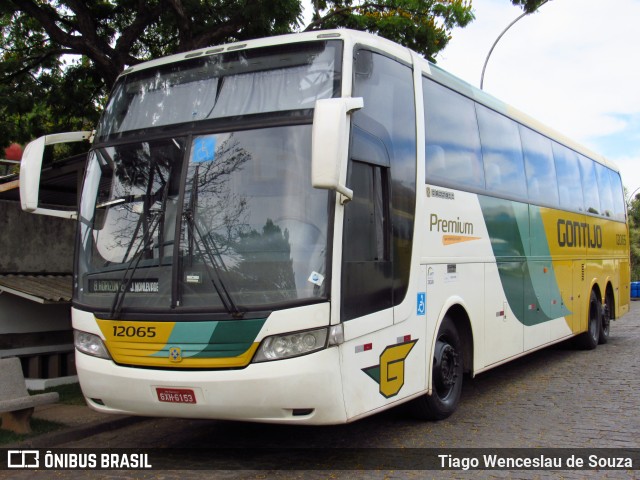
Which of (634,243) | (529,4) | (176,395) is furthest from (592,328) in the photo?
(634,243)

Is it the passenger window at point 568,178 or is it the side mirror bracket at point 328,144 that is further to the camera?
the passenger window at point 568,178

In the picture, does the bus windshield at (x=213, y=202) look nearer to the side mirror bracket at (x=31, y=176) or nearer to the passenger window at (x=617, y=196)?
the side mirror bracket at (x=31, y=176)

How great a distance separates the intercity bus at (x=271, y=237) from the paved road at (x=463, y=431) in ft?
1.53

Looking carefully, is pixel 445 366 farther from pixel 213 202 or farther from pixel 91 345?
pixel 91 345

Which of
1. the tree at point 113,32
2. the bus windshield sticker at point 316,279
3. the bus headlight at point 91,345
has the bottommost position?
the bus headlight at point 91,345

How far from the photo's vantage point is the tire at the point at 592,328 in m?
13.1

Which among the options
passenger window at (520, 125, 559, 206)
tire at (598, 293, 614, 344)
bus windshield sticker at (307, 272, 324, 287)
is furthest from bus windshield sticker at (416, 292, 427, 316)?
tire at (598, 293, 614, 344)

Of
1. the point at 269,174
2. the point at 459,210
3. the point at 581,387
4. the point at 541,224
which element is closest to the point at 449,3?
the point at 541,224

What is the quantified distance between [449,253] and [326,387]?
268 cm

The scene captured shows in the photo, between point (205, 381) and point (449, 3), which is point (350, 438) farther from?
point (449, 3)

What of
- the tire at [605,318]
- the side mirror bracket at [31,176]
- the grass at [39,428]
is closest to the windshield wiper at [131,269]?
the side mirror bracket at [31,176]

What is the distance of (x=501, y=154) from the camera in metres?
9.23

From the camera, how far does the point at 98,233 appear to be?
20.2 feet

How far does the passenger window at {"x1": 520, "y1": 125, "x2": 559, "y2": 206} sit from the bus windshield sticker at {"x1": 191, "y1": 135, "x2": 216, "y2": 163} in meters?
5.63
